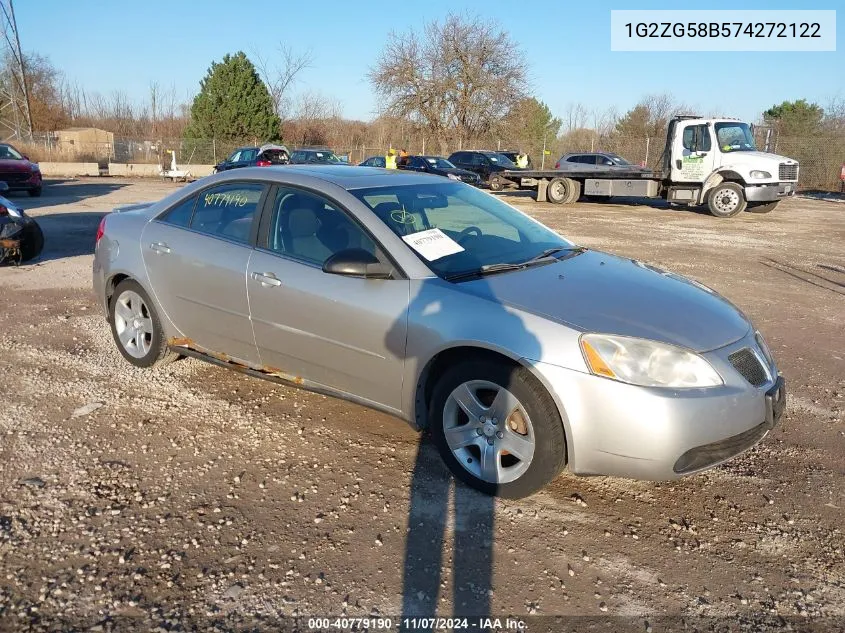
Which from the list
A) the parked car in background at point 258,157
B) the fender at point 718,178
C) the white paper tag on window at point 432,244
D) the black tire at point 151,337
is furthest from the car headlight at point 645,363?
the parked car in background at point 258,157

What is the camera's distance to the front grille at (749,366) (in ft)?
10.1

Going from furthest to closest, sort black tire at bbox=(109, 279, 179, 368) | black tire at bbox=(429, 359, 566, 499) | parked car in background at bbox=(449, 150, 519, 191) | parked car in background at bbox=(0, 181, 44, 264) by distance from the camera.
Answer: parked car in background at bbox=(449, 150, 519, 191) → parked car in background at bbox=(0, 181, 44, 264) → black tire at bbox=(109, 279, 179, 368) → black tire at bbox=(429, 359, 566, 499)

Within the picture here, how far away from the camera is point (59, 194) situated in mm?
20891

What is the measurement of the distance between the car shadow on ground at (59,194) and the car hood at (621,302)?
1634 centimetres

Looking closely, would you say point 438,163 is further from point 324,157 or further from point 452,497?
point 452,497

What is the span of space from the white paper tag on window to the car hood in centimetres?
31

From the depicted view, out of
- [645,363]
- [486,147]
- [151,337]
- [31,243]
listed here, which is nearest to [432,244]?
[645,363]

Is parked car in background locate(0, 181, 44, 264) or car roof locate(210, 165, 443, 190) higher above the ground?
car roof locate(210, 165, 443, 190)

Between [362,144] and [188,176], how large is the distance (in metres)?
18.6

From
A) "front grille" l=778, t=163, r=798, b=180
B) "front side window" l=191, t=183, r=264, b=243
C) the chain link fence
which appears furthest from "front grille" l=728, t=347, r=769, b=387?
the chain link fence

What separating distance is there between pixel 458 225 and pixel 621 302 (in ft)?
3.96

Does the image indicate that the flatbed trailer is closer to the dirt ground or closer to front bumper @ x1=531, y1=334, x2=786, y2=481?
the dirt ground

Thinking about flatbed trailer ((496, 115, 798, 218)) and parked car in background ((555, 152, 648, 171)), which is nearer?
flatbed trailer ((496, 115, 798, 218))

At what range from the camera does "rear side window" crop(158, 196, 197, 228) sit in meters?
4.49
